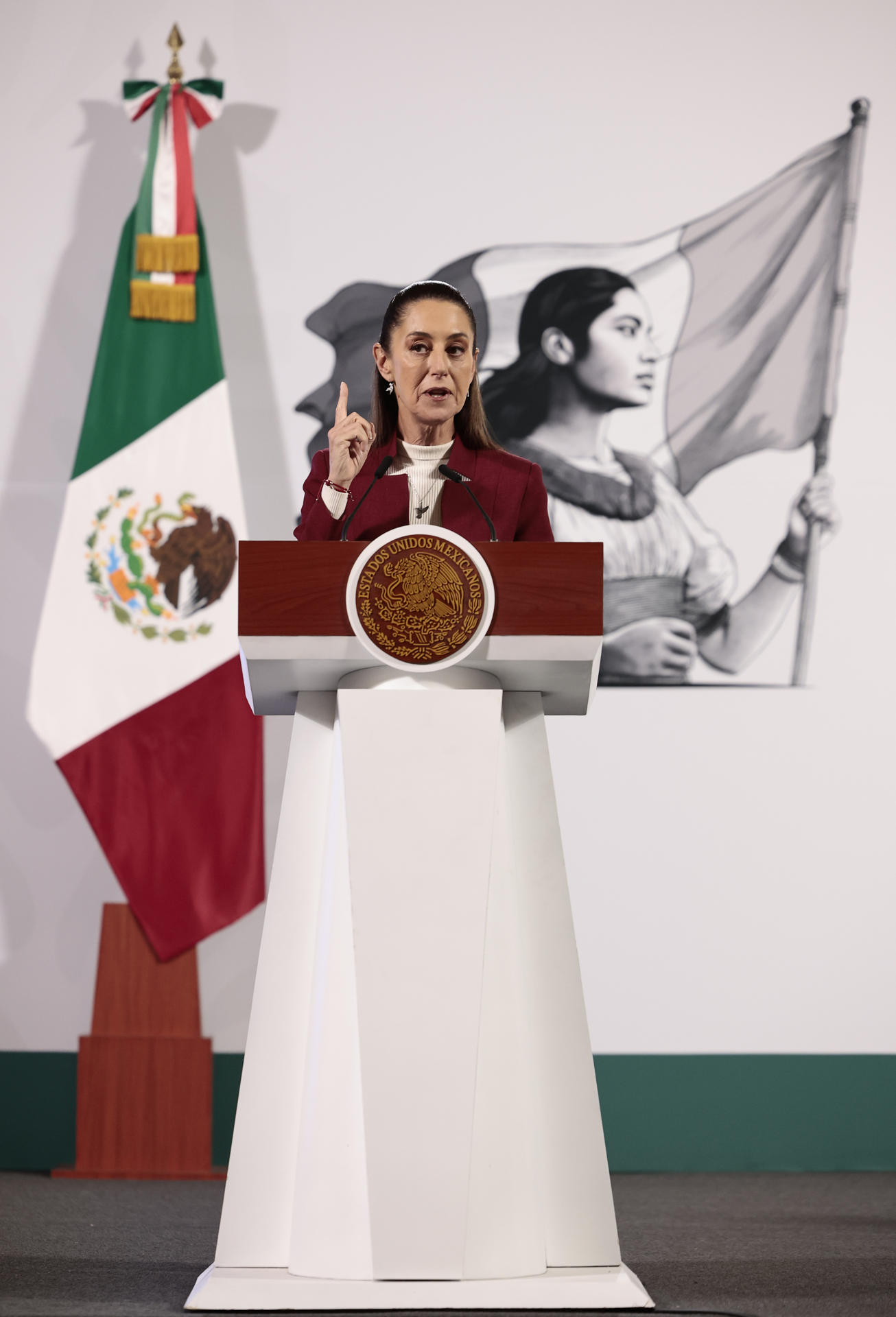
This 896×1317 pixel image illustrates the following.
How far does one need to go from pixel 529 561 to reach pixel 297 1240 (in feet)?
3.15

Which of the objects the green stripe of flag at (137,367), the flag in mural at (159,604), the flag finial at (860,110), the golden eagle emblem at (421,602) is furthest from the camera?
the flag finial at (860,110)

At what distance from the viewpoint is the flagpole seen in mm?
4004

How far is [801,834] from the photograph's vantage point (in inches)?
154

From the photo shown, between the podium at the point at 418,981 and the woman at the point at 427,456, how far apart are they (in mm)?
226

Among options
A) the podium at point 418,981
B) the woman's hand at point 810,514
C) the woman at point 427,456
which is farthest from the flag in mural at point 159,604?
the podium at point 418,981

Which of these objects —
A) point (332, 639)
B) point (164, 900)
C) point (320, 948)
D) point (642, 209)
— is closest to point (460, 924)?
point (320, 948)

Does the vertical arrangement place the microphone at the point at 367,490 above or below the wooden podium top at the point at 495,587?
above

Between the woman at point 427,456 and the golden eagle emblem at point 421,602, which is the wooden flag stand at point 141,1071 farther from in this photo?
the golden eagle emblem at point 421,602

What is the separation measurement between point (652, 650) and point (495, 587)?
2287 millimetres

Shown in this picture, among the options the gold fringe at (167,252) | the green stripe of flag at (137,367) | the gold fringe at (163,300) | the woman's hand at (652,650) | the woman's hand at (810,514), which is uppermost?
the gold fringe at (167,252)

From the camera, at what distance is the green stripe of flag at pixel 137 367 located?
3912 mm

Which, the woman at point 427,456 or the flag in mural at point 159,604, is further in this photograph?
the flag in mural at point 159,604

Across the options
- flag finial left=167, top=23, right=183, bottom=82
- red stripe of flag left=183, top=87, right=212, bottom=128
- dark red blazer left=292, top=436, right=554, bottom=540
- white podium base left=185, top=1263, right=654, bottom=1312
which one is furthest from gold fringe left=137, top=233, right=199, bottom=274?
white podium base left=185, top=1263, right=654, bottom=1312

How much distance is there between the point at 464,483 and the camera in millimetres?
1971
